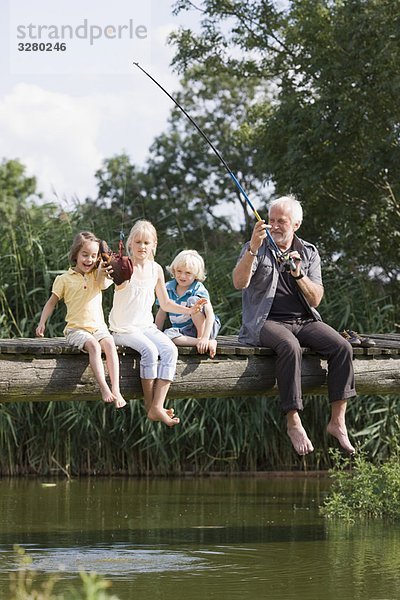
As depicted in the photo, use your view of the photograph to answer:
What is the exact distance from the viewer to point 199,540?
8.43 m

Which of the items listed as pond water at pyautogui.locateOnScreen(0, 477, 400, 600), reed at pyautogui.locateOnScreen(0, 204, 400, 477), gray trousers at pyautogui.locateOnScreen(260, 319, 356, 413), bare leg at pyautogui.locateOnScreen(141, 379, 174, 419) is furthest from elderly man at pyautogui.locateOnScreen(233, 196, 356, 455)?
reed at pyautogui.locateOnScreen(0, 204, 400, 477)

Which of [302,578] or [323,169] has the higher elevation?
[323,169]

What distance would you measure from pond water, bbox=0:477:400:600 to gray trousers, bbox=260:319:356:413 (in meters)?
1.03


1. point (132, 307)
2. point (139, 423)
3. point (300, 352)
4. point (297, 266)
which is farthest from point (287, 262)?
point (139, 423)

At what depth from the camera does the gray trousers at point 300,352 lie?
26.0 ft

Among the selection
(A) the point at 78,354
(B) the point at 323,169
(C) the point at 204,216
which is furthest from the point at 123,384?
(C) the point at 204,216

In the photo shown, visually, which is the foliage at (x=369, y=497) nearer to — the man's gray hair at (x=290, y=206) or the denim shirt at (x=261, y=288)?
the denim shirt at (x=261, y=288)

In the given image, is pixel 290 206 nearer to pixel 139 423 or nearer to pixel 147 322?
pixel 147 322

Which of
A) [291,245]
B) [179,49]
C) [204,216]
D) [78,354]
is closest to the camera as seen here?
[78,354]

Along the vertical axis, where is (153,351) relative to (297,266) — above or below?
below

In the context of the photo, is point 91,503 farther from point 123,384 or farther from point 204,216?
point 204,216

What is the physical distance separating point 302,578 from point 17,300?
635 cm

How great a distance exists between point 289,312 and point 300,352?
358 mm

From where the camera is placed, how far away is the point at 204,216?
25.5m
